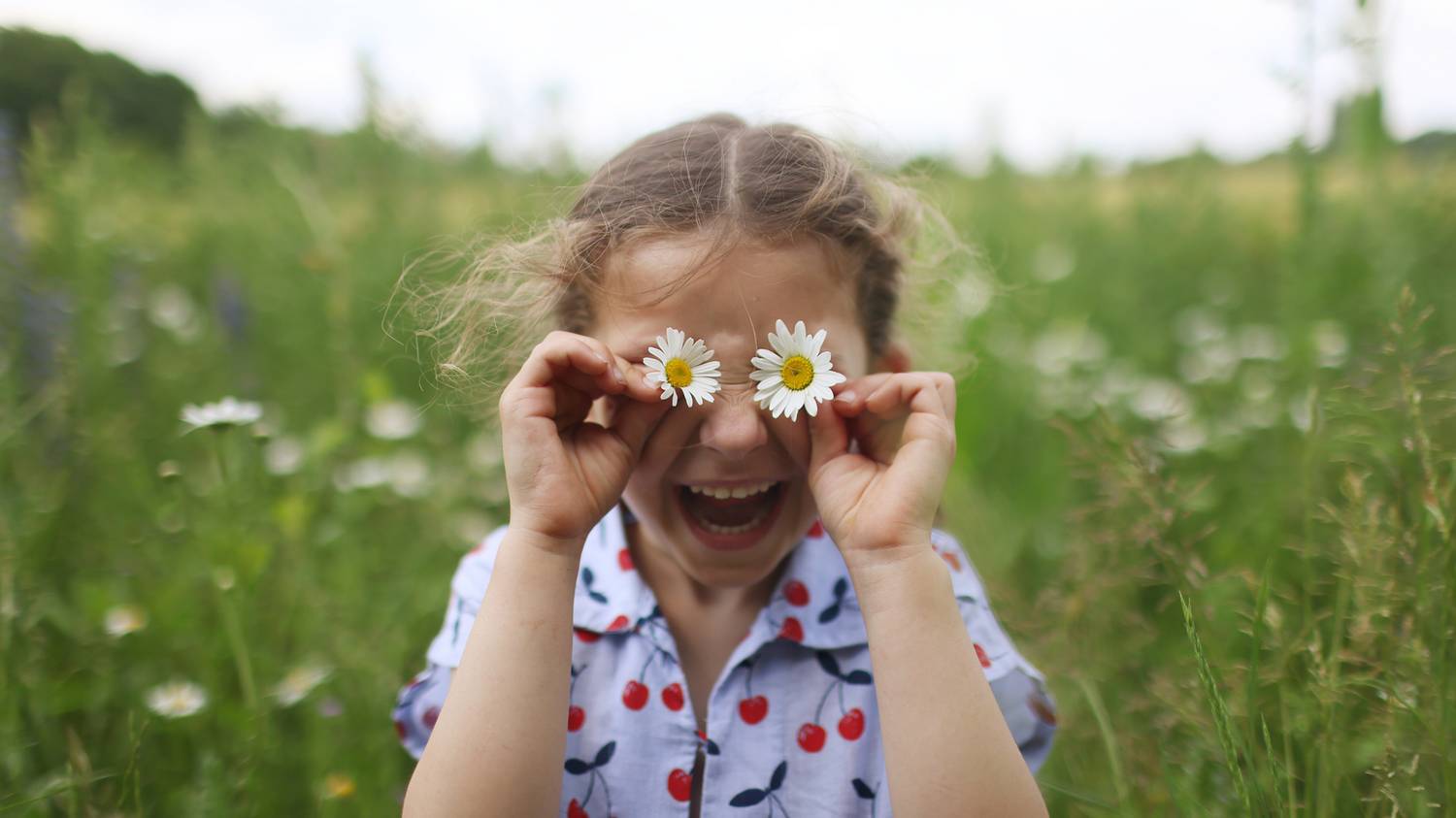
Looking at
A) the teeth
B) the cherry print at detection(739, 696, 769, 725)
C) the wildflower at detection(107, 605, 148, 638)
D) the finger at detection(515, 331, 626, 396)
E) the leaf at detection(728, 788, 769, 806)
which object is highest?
the finger at detection(515, 331, 626, 396)

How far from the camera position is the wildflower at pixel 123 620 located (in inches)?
64.1

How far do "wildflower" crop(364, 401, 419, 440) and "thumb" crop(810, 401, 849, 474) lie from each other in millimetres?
1509

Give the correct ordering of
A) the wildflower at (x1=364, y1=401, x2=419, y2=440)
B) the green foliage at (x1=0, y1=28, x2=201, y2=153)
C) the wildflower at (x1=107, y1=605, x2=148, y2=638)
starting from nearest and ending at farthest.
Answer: the wildflower at (x1=107, y1=605, x2=148, y2=638)
the wildflower at (x1=364, y1=401, x2=419, y2=440)
the green foliage at (x1=0, y1=28, x2=201, y2=153)

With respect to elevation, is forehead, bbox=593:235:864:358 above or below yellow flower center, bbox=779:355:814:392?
above

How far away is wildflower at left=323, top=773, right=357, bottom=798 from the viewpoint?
129 cm

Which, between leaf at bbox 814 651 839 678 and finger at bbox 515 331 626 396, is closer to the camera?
finger at bbox 515 331 626 396

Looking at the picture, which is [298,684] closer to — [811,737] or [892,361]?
[811,737]

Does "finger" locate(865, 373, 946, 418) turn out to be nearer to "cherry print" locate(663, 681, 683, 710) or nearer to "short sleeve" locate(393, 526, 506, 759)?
"cherry print" locate(663, 681, 683, 710)

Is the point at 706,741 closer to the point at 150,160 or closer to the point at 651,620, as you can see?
the point at 651,620

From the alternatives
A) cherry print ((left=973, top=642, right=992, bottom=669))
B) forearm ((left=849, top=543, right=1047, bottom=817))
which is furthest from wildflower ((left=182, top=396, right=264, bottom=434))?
cherry print ((left=973, top=642, right=992, bottom=669))

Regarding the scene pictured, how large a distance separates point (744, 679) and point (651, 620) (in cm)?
15

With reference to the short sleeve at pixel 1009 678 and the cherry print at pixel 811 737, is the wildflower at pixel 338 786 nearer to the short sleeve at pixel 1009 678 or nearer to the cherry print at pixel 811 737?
Answer: the cherry print at pixel 811 737

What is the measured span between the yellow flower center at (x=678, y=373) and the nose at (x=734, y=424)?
0.05 metres

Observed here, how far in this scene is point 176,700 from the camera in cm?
155
